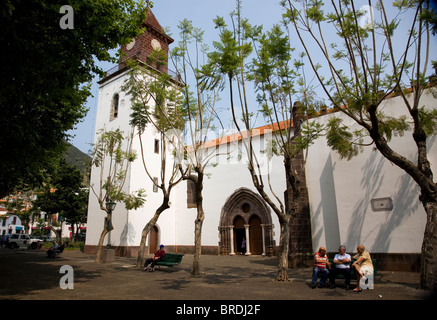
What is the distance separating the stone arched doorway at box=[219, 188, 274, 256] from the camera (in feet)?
66.0

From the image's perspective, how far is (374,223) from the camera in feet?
38.8

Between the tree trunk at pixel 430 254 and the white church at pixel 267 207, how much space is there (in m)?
3.58

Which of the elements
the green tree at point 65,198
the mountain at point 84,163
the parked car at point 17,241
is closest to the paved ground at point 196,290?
the mountain at point 84,163

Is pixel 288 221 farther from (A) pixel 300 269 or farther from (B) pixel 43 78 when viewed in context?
(B) pixel 43 78

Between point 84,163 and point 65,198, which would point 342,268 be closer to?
point 84,163

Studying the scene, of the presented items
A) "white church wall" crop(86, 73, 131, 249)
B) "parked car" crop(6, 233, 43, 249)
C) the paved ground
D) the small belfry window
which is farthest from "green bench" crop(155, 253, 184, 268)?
"parked car" crop(6, 233, 43, 249)

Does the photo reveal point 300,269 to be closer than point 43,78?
No

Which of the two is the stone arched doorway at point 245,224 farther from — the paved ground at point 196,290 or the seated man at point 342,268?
the seated man at point 342,268

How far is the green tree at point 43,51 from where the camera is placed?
19.9ft

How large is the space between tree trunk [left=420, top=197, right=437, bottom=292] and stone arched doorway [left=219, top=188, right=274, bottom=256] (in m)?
12.3

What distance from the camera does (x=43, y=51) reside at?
253 inches

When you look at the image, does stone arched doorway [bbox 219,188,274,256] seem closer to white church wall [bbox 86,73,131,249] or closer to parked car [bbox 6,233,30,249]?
white church wall [bbox 86,73,131,249]
